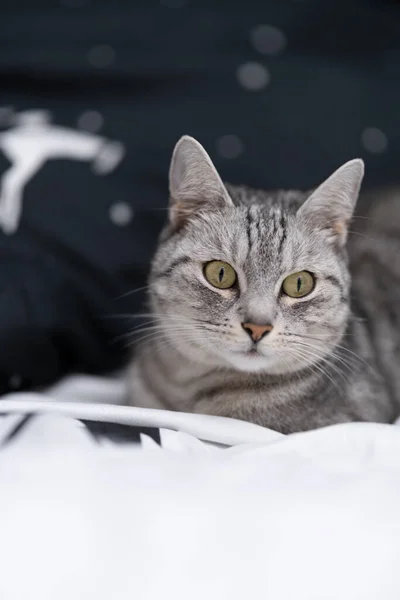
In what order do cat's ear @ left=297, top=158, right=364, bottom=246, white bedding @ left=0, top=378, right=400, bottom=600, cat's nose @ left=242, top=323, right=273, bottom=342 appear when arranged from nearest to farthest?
1. white bedding @ left=0, top=378, right=400, bottom=600
2. cat's nose @ left=242, top=323, right=273, bottom=342
3. cat's ear @ left=297, top=158, right=364, bottom=246

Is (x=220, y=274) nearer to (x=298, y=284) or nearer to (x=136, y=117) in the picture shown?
(x=298, y=284)

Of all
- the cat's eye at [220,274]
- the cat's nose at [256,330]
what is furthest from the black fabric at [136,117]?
the cat's nose at [256,330]

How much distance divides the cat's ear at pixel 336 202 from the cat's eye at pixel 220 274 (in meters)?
0.21

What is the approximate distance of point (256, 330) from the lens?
1.35 metres

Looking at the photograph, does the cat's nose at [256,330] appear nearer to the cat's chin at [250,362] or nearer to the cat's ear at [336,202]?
the cat's chin at [250,362]

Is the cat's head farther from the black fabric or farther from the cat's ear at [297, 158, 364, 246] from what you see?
the black fabric

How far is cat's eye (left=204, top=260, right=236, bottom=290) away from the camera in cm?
144

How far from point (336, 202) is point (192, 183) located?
0.32m

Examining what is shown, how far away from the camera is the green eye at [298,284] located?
1.45 m

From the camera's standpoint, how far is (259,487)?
1146 millimetres

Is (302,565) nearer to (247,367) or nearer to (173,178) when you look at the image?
(247,367)

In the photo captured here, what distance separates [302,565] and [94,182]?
1.18 m

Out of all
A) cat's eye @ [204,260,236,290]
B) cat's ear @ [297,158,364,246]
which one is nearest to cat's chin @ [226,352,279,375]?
cat's eye @ [204,260,236,290]

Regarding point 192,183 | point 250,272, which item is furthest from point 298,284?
point 192,183
